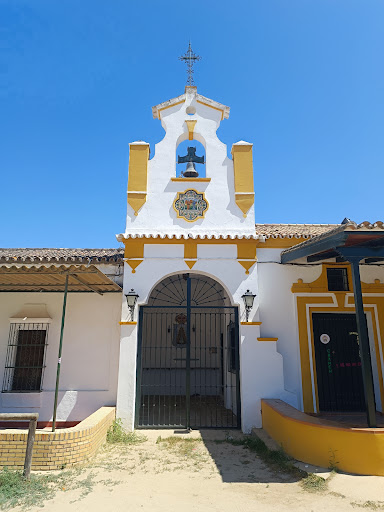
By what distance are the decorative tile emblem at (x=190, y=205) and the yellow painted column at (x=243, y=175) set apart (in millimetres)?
822

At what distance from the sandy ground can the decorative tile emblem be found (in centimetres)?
477

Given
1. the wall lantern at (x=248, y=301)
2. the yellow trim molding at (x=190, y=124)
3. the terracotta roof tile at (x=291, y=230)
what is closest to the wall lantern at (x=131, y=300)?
the wall lantern at (x=248, y=301)

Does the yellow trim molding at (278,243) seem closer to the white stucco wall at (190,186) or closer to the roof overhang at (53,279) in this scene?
the white stucco wall at (190,186)

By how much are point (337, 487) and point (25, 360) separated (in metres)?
6.60

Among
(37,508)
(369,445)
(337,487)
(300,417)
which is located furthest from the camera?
(300,417)

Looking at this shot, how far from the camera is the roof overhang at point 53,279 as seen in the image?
5.50 metres

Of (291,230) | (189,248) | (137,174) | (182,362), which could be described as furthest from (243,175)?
(182,362)

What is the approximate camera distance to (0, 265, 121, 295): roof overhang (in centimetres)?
550

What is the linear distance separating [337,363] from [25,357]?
7.00m

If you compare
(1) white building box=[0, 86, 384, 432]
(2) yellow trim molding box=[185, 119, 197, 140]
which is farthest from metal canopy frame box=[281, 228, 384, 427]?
(2) yellow trim molding box=[185, 119, 197, 140]

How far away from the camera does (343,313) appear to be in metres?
7.86

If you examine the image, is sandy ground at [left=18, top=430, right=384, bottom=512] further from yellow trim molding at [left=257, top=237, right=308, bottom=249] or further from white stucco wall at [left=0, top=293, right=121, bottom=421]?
yellow trim molding at [left=257, top=237, right=308, bottom=249]

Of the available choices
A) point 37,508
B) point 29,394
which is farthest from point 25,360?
point 37,508

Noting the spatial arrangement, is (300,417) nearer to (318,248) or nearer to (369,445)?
(369,445)
